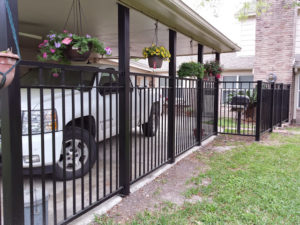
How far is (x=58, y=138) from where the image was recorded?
124 inches

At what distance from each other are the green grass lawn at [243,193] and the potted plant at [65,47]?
6.39ft

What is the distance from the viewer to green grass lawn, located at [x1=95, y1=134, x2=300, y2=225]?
2734 mm

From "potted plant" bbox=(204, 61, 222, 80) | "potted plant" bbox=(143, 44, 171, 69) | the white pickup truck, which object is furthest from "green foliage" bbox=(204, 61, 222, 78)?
the white pickup truck

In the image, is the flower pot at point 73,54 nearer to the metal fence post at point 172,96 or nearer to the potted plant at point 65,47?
the potted plant at point 65,47

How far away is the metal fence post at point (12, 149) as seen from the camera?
186 centimetres

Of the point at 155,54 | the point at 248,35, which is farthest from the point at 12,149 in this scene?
the point at 248,35

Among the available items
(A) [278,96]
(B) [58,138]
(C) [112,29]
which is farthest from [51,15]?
(A) [278,96]

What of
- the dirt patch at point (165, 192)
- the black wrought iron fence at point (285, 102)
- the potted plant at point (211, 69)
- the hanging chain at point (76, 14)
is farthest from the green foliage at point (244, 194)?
the black wrought iron fence at point (285, 102)

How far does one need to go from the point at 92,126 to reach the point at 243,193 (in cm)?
262

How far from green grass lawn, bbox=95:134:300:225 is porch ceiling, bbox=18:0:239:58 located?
2681 millimetres

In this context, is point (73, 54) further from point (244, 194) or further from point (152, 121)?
point (244, 194)

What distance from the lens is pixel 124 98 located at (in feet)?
10.4

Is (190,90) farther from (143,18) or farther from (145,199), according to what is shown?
(145,199)

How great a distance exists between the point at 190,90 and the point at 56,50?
3.37 metres
